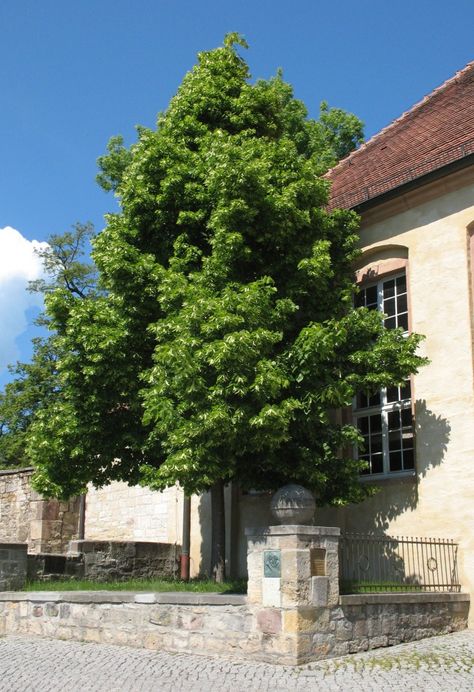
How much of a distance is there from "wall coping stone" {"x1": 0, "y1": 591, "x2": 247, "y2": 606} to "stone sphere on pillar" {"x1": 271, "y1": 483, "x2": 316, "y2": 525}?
104cm

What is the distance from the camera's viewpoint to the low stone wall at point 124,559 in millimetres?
15734

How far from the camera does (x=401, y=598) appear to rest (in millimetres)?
10188

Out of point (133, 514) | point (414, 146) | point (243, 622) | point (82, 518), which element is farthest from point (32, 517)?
point (414, 146)

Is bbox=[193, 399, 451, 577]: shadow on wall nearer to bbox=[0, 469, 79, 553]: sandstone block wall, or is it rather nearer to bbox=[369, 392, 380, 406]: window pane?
bbox=[369, 392, 380, 406]: window pane

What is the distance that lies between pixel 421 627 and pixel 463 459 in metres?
2.88

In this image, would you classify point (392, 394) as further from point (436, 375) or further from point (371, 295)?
point (371, 295)

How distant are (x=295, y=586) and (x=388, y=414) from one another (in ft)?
18.9

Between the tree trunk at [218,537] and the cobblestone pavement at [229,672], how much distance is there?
283cm

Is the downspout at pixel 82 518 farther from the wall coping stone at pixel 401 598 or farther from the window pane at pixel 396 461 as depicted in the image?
the wall coping stone at pixel 401 598

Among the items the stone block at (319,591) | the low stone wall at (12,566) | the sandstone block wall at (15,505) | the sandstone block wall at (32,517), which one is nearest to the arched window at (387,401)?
the stone block at (319,591)

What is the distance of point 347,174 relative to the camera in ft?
57.1

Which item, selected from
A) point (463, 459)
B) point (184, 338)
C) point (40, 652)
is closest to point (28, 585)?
point (40, 652)

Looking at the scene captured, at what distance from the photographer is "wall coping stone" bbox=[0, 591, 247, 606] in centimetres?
967

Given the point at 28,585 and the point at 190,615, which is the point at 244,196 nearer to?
the point at 190,615
